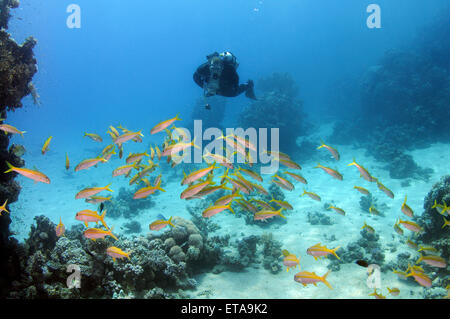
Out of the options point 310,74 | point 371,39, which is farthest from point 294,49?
point 310,74

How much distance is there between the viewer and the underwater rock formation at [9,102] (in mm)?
4391

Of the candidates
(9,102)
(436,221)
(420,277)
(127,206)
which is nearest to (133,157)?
(9,102)

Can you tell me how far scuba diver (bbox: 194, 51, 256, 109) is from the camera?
6211mm

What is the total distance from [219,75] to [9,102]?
496 cm

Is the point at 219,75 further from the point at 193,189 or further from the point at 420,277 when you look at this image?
the point at 420,277

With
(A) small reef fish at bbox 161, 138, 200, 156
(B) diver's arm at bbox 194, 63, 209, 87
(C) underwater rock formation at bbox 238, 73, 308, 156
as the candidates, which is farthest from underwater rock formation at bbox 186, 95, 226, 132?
(A) small reef fish at bbox 161, 138, 200, 156

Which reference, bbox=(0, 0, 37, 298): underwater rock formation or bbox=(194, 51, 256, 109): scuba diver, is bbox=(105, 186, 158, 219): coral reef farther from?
bbox=(194, 51, 256, 109): scuba diver

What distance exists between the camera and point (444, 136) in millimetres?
14461

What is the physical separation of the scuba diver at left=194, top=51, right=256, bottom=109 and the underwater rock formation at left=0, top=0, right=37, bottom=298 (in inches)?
167

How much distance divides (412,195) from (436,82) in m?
15.2

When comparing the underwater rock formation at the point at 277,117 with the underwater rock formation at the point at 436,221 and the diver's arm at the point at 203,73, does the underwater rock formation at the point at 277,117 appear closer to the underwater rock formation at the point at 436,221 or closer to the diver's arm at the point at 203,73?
the diver's arm at the point at 203,73

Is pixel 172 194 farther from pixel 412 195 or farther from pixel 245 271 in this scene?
pixel 412 195

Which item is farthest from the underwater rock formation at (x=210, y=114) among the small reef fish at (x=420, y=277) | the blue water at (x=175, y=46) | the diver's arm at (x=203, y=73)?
the blue water at (x=175, y=46)

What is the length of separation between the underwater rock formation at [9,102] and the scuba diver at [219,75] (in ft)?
13.9
